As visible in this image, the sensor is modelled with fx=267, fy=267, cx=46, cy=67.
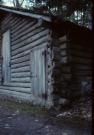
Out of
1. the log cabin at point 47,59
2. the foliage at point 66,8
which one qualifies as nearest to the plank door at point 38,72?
the log cabin at point 47,59

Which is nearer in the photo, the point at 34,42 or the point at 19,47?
the point at 34,42

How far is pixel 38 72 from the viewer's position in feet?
37.6

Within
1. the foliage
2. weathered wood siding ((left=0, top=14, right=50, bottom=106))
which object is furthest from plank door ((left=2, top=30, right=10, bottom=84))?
the foliage

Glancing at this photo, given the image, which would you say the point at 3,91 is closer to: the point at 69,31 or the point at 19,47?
the point at 19,47

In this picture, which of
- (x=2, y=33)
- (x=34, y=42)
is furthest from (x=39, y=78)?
(x=2, y=33)

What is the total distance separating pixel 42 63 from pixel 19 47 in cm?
281

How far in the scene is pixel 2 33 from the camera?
16016 millimetres

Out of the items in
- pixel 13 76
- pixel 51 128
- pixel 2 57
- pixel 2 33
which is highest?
pixel 2 33

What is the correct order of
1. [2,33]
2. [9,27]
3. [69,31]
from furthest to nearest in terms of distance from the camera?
[2,33] → [9,27] → [69,31]

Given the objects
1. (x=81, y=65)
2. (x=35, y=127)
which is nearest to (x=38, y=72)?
(x=81, y=65)

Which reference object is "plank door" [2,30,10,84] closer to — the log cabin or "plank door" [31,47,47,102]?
the log cabin

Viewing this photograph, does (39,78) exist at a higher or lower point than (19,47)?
lower

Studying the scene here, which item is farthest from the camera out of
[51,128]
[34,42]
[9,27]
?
[9,27]

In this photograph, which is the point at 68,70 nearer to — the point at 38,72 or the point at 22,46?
the point at 38,72
